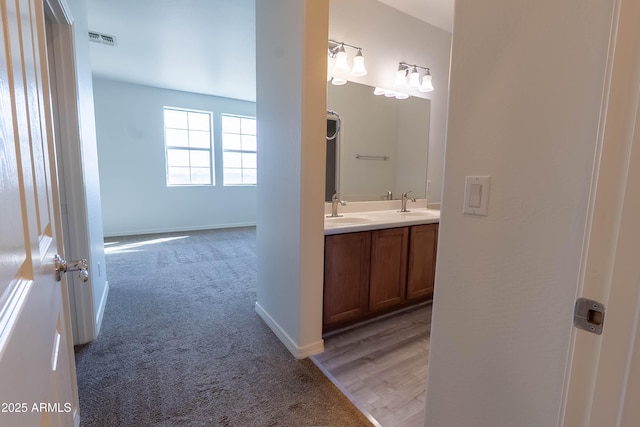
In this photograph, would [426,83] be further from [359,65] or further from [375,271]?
[375,271]

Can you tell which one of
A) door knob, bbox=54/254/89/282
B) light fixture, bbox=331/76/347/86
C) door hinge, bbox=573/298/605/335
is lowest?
door knob, bbox=54/254/89/282

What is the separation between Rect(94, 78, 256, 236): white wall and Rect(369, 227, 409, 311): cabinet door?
4.78 m

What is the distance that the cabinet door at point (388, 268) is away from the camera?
7.64 feet

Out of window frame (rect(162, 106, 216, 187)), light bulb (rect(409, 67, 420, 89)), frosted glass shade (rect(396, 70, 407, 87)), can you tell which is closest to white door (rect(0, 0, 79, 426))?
frosted glass shade (rect(396, 70, 407, 87))

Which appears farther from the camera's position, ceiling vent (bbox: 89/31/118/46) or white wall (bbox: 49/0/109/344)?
ceiling vent (bbox: 89/31/118/46)

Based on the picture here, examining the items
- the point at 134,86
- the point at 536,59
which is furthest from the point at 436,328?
the point at 134,86

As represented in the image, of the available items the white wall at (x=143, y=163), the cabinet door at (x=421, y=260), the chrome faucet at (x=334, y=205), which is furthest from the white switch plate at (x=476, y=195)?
the white wall at (x=143, y=163)

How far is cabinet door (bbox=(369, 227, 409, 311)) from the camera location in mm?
2328

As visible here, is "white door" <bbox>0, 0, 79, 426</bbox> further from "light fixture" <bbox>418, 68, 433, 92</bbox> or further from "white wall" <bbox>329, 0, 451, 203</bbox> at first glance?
"light fixture" <bbox>418, 68, 433, 92</bbox>

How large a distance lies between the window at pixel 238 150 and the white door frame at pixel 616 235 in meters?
6.05

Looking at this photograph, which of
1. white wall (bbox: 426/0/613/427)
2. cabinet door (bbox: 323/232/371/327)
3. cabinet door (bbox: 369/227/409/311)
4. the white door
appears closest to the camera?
the white door

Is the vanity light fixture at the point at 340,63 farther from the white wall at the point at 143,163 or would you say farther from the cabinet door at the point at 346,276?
the white wall at the point at 143,163

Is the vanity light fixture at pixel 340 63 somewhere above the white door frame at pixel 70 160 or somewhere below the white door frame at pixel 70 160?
above

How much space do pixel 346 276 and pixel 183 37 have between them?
10.8 ft
